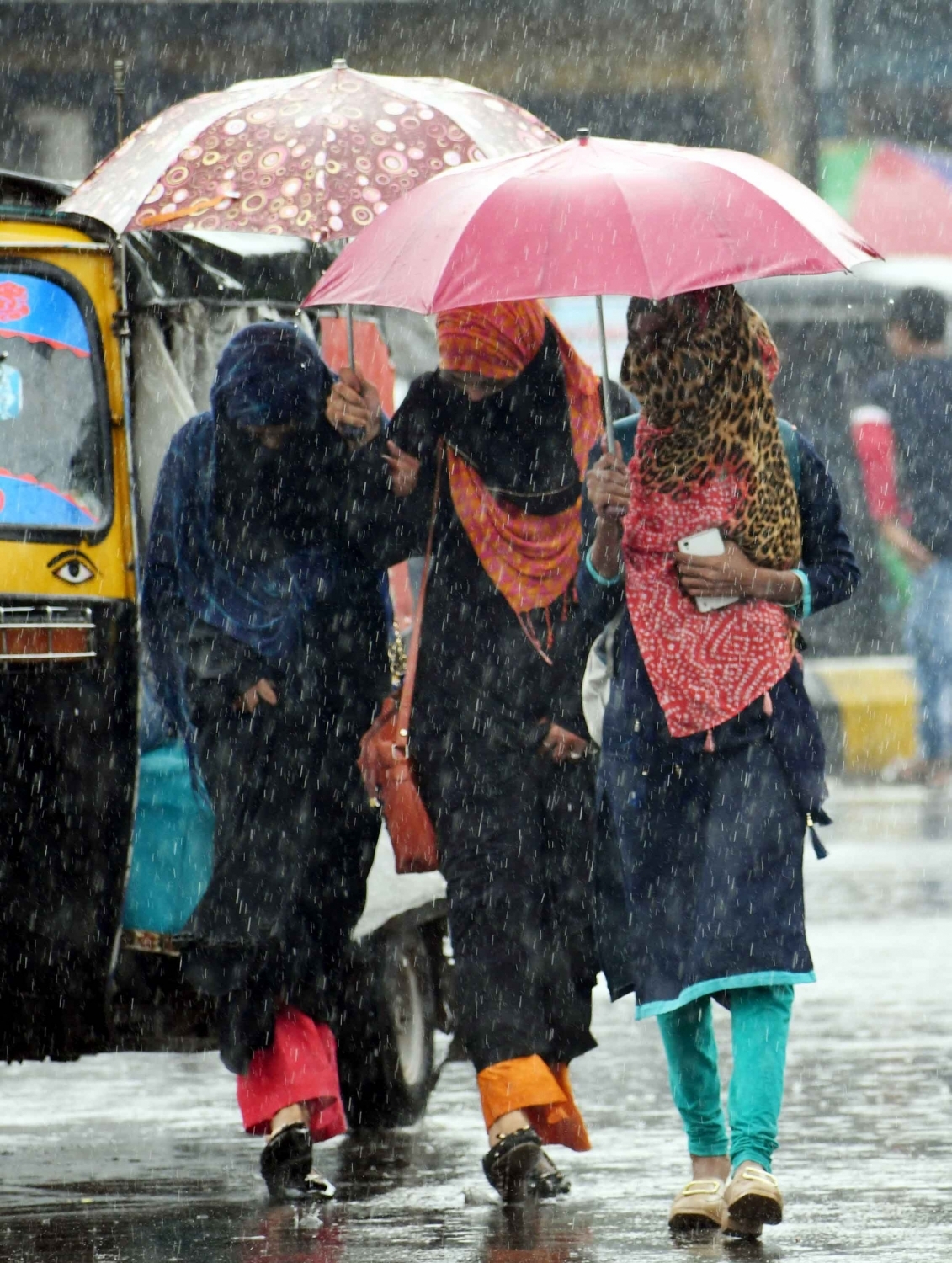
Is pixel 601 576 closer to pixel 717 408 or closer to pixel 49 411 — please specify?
pixel 717 408

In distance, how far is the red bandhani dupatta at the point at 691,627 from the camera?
5785mm

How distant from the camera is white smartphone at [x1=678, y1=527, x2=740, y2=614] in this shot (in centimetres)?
581

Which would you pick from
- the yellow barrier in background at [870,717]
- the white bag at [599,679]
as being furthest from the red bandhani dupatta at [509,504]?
the yellow barrier in background at [870,717]

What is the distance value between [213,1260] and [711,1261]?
0.93 metres

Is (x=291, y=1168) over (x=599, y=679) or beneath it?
beneath

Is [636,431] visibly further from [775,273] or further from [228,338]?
[228,338]

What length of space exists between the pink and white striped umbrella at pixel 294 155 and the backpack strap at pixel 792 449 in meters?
1.09

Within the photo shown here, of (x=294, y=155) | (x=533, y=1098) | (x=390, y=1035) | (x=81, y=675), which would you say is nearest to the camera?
(x=533, y=1098)

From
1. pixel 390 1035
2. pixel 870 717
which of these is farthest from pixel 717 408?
pixel 870 717

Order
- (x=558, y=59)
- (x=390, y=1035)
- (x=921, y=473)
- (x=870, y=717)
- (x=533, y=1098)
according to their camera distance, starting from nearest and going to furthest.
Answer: (x=533, y=1098)
(x=390, y=1035)
(x=921, y=473)
(x=870, y=717)
(x=558, y=59)

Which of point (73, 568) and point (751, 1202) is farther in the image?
point (73, 568)

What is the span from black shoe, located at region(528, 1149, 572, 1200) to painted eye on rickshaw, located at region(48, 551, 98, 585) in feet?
5.17

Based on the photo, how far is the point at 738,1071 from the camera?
5656 mm

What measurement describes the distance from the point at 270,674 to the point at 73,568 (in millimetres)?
497
